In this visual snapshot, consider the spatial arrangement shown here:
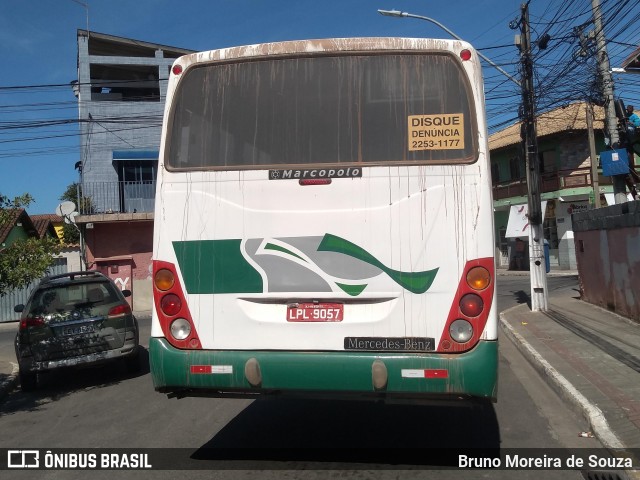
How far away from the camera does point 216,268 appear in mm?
4113

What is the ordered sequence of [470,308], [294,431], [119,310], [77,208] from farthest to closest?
1. [77,208]
2. [119,310]
3. [294,431]
4. [470,308]

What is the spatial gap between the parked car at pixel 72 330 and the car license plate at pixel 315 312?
5.05 metres

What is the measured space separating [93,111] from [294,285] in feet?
72.7

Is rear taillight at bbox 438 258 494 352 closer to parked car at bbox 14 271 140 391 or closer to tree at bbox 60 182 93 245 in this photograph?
parked car at bbox 14 271 140 391

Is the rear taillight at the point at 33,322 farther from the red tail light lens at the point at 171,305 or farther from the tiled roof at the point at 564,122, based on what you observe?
the tiled roof at the point at 564,122

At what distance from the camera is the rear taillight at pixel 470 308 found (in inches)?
149

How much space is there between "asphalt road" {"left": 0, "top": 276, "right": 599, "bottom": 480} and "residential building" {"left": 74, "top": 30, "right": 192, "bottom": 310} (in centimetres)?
1253

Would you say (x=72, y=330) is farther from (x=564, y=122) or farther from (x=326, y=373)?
(x=564, y=122)

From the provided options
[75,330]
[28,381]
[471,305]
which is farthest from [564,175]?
[471,305]

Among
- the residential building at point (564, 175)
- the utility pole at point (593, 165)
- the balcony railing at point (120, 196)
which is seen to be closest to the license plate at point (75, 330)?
the balcony railing at point (120, 196)

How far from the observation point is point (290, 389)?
3.95 metres

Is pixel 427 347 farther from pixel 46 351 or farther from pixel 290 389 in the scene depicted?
pixel 46 351

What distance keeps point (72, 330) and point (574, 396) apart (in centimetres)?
638

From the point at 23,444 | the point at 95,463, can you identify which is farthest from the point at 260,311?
the point at 23,444
